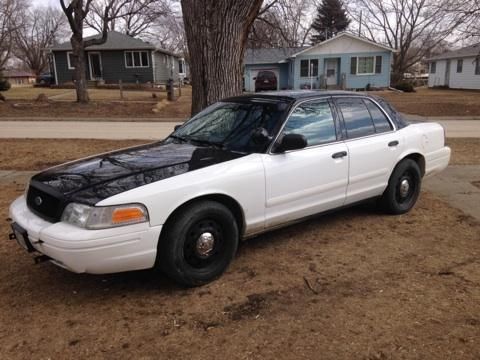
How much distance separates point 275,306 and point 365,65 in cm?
3539

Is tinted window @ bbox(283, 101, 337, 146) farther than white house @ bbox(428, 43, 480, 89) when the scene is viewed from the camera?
No

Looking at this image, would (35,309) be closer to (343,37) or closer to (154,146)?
(154,146)

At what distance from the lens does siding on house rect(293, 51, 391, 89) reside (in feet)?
117

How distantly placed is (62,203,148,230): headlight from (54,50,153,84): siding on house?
120 feet

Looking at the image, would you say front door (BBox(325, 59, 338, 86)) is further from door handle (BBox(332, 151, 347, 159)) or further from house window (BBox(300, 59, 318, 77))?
door handle (BBox(332, 151, 347, 159))

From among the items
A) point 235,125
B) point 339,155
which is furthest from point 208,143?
point 339,155

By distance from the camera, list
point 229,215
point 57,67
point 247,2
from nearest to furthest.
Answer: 1. point 229,215
2. point 247,2
3. point 57,67

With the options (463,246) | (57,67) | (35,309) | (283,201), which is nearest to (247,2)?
(283,201)

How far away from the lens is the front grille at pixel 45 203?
341cm

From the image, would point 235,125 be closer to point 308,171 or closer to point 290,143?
point 290,143

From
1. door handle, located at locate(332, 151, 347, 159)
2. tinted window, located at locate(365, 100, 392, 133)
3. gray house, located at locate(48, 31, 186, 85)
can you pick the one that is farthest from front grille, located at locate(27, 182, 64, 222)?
gray house, located at locate(48, 31, 186, 85)

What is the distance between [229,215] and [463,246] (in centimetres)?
249

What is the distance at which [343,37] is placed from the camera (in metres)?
35.2

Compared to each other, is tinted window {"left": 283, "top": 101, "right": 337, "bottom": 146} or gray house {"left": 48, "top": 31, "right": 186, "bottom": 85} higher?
gray house {"left": 48, "top": 31, "right": 186, "bottom": 85}
